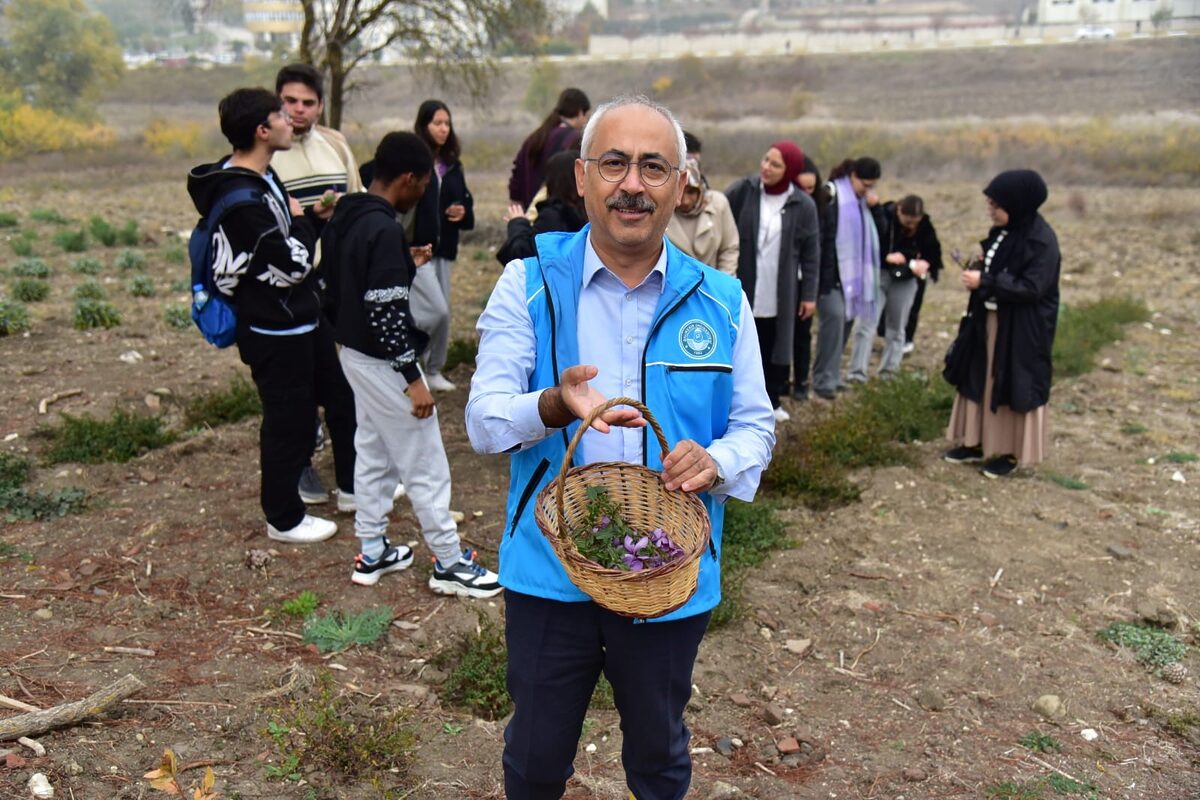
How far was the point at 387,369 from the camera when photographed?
4.49m

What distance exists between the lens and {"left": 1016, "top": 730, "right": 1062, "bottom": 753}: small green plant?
3.90 metres

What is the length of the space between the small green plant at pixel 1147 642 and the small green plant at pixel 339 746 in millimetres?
3409

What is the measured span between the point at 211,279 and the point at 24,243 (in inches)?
387

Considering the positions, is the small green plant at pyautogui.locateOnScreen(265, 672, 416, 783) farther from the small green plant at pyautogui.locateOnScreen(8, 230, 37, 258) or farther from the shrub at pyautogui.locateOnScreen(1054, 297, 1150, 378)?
the small green plant at pyautogui.locateOnScreen(8, 230, 37, 258)

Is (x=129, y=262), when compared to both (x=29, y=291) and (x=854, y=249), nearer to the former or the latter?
(x=29, y=291)

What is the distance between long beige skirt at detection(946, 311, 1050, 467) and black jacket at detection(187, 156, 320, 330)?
4544mm

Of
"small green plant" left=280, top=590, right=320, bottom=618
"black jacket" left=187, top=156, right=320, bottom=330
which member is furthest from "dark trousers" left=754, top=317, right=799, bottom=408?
"small green plant" left=280, top=590, right=320, bottom=618

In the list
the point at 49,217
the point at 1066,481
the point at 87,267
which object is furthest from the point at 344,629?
the point at 49,217

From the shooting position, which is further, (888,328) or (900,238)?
(888,328)

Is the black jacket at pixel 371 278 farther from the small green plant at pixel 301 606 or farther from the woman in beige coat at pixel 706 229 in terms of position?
the woman in beige coat at pixel 706 229

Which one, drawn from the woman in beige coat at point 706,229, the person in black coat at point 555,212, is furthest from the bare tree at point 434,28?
the person in black coat at point 555,212

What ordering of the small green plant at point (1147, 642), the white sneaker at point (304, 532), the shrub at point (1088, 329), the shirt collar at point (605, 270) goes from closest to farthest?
the shirt collar at point (605, 270) → the small green plant at point (1147, 642) → the white sneaker at point (304, 532) → the shrub at point (1088, 329)

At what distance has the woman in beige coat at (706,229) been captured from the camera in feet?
20.2

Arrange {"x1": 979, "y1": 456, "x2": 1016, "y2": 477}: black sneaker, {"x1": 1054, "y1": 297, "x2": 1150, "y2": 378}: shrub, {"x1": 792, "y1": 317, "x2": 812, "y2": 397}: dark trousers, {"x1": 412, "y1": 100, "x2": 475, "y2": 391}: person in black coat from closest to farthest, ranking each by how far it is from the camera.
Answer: {"x1": 412, "y1": 100, "x2": 475, "y2": 391}: person in black coat, {"x1": 979, "y1": 456, "x2": 1016, "y2": 477}: black sneaker, {"x1": 792, "y1": 317, "x2": 812, "y2": 397}: dark trousers, {"x1": 1054, "y1": 297, "x2": 1150, "y2": 378}: shrub
